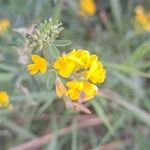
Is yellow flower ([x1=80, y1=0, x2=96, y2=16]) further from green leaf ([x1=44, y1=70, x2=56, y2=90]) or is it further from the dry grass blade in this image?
green leaf ([x1=44, y1=70, x2=56, y2=90])

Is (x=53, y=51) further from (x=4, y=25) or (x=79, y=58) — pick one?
(x=4, y=25)

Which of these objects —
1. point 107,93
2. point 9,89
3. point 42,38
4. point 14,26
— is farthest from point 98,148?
point 42,38

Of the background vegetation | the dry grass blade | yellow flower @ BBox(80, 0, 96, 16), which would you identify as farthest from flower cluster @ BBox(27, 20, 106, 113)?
yellow flower @ BBox(80, 0, 96, 16)

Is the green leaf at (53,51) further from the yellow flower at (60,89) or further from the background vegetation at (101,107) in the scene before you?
the background vegetation at (101,107)

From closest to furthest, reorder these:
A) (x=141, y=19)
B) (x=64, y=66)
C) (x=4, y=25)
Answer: (x=64, y=66) → (x=4, y=25) → (x=141, y=19)

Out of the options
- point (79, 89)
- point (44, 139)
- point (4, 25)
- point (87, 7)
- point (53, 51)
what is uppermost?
point (87, 7)

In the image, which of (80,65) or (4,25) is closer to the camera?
(80,65)

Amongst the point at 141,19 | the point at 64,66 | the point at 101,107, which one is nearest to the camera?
the point at 64,66

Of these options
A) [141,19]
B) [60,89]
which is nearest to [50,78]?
[60,89]
